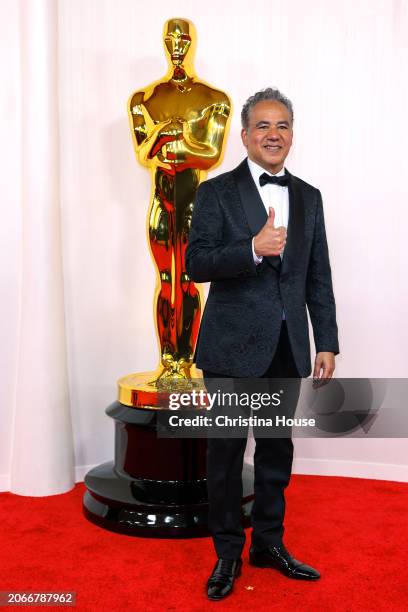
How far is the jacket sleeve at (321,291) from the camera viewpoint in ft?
7.34

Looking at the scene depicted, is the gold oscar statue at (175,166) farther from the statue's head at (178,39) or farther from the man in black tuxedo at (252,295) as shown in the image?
the man in black tuxedo at (252,295)

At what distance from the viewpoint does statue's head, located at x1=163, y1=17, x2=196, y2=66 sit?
9.27ft

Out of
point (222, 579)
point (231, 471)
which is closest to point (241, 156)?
point (231, 471)

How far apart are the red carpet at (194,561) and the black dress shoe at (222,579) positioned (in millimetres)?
25

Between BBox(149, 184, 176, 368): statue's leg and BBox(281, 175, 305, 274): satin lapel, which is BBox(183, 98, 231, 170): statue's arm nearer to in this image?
BBox(149, 184, 176, 368): statue's leg

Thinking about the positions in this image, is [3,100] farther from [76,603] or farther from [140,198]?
[76,603]

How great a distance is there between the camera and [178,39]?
2826 millimetres

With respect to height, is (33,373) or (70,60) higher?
(70,60)

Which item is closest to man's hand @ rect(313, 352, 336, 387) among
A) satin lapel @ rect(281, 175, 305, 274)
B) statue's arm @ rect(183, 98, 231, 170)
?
satin lapel @ rect(281, 175, 305, 274)

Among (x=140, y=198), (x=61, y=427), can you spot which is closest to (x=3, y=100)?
(x=140, y=198)

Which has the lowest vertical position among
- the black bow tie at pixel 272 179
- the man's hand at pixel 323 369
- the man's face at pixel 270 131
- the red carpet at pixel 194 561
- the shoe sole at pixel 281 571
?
the red carpet at pixel 194 561

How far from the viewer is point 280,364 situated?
7.04 feet

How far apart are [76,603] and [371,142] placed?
2.37m

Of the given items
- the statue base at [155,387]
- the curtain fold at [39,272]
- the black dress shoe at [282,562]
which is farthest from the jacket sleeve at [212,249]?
the curtain fold at [39,272]
